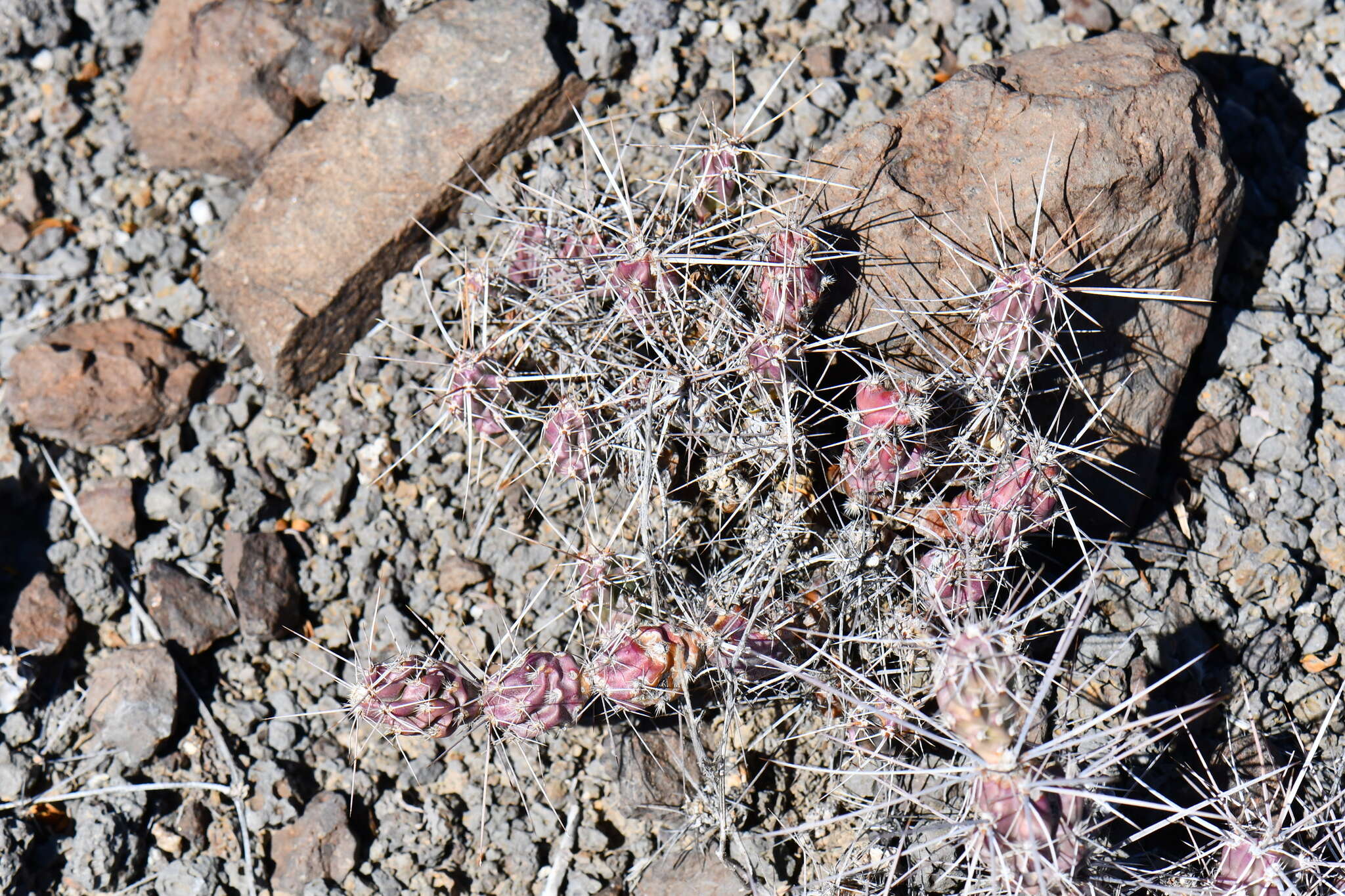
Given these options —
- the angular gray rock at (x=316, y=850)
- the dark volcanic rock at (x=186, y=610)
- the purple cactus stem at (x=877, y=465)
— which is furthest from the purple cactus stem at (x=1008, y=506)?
the dark volcanic rock at (x=186, y=610)

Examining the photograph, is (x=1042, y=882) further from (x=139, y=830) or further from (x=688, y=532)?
(x=139, y=830)

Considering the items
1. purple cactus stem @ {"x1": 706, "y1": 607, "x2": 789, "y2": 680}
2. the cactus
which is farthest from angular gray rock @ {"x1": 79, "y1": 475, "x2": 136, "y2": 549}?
purple cactus stem @ {"x1": 706, "y1": 607, "x2": 789, "y2": 680}

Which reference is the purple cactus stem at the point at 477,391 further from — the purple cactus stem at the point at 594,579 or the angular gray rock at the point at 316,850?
the angular gray rock at the point at 316,850

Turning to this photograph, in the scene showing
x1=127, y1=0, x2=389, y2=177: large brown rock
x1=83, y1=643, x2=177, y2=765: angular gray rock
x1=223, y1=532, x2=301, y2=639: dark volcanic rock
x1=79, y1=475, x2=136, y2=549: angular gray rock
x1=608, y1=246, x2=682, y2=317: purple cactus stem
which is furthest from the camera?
x1=127, y1=0, x2=389, y2=177: large brown rock

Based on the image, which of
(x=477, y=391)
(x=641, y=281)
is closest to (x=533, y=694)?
(x=477, y=391)

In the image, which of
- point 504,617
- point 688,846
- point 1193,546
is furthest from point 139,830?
point 1193,546

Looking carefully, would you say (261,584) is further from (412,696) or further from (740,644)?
(740,644)

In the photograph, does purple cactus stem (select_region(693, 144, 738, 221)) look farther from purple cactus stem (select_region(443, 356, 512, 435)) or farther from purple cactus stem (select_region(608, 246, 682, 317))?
purple cactus stem (select_region(443, 356, 512, 435))
